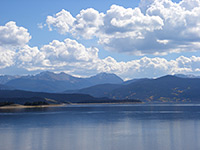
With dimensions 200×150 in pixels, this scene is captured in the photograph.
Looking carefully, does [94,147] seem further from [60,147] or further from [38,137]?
[38,137]

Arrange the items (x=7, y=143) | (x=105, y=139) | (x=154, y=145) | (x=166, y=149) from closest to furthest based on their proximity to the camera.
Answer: (x=166, y=149) → (x=154, y=145) → (x=7, y=143) → (x=105, y=139)

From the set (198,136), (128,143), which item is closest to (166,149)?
(128,143)

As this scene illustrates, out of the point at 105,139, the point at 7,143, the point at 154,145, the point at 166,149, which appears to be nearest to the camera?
the point at 166,149

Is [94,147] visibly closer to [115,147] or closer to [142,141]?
[115,147]

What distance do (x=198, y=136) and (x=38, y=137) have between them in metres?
45.2

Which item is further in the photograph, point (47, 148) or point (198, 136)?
point (198, 136)

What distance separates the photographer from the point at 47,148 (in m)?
67.9

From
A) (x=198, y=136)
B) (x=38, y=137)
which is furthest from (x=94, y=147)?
(x=198, y=136)

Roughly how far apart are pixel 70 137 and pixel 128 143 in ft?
64.8

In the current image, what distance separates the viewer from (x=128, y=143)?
73.1 m

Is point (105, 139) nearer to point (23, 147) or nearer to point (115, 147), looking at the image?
point (115, 147)

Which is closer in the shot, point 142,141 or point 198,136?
point 142,141

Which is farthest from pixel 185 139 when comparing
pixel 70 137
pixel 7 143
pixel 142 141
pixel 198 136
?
pixel 7 143

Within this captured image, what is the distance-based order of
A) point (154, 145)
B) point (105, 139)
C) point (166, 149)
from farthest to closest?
point (105, 139) < point (154, 145) < point (166, 149)
